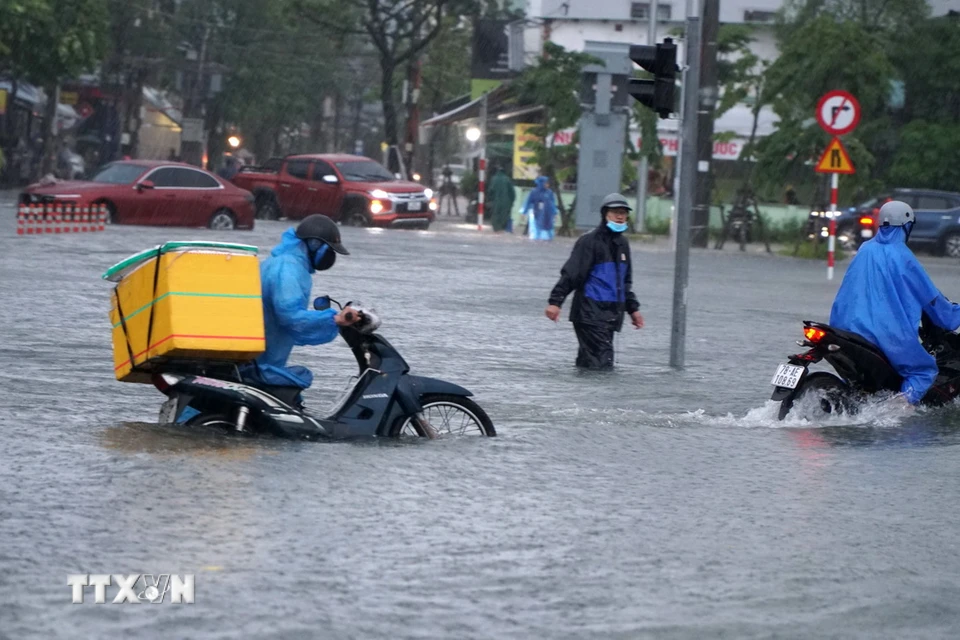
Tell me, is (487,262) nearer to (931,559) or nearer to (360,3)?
(931,559)

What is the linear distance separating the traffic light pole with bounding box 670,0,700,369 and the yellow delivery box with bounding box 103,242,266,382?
5.89 m

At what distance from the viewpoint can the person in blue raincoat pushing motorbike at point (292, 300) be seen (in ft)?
29.3

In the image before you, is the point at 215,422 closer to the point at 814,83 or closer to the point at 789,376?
the point at 789,376

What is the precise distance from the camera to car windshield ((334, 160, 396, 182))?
41938 millimetres

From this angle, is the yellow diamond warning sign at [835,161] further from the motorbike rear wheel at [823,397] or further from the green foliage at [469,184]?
the green foliage at [469,184]

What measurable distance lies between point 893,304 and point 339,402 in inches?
147

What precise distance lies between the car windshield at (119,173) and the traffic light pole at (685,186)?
22.0 meters

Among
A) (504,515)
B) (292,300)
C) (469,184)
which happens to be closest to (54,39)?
(469,184)

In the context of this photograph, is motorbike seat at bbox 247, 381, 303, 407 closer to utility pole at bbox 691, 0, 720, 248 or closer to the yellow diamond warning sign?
the yellow diamond warning sign

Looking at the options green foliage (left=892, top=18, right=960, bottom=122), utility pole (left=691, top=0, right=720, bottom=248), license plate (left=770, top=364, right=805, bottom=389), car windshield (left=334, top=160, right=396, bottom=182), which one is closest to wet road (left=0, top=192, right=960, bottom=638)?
license plate (left=770, top=364, right=805, bottom=389)

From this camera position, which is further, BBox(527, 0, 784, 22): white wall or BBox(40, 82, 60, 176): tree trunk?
BBox(527, 0, 784, 22): white wall

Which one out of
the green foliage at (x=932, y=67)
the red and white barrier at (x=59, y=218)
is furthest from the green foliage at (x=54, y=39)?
the green foliage at (x=932, y=67)

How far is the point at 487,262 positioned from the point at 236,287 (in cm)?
2005

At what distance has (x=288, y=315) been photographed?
8906 millimetres
